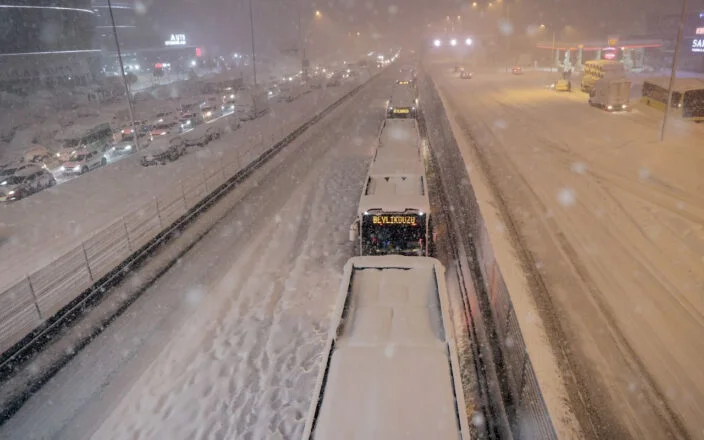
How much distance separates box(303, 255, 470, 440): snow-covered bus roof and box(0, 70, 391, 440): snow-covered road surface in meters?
2.53

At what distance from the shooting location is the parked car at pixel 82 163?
93.9 feet

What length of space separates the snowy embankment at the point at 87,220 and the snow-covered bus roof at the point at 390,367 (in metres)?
8.64

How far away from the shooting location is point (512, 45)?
109 m

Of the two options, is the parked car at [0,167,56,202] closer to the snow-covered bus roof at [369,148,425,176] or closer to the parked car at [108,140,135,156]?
the parked car at [108,140,135,156]

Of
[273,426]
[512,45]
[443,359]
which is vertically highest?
[512,45]

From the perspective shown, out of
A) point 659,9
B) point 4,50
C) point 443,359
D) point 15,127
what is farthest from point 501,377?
point 659,9

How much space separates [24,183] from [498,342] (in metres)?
25.9

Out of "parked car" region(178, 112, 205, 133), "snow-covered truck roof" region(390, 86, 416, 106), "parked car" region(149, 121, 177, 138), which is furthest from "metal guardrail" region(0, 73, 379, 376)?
"parked car" region(178, 112, 205, 133)

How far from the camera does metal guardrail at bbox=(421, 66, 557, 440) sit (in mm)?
7184

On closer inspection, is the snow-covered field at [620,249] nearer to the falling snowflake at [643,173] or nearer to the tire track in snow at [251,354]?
the falling snowflake at [643,173]

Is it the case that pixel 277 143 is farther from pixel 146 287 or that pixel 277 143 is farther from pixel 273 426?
pixel 273 426

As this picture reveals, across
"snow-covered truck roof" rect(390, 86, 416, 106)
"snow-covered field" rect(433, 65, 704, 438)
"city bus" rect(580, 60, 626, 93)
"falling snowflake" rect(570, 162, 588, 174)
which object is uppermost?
"city bus" rect(580, 60, 626, 93)

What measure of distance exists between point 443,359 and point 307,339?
4937 mm

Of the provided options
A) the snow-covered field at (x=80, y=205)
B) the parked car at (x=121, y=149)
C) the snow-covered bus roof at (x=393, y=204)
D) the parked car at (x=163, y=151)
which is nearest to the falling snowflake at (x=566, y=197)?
the snow-covered bus roof at (x=393, y=204)
